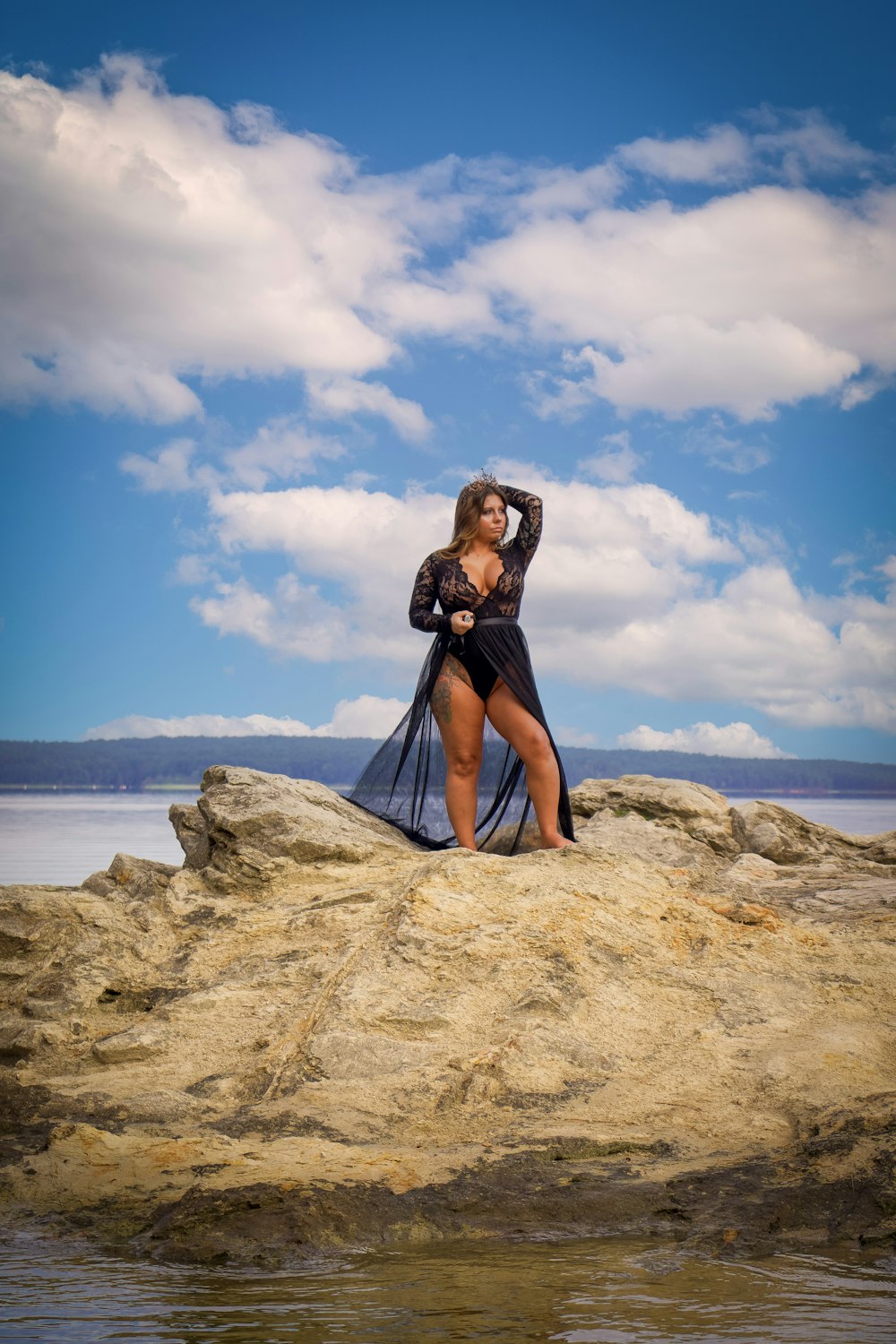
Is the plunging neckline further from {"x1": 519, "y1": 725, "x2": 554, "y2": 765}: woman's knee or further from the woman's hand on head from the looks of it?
{"x1": 519, "y1": 725, "x2": 554, "y2": 765}: woman's knee

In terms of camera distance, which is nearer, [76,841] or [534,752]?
[534,752]

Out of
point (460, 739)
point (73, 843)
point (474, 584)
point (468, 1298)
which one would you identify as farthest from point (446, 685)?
point (73, 843)

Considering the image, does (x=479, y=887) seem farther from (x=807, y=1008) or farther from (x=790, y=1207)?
(x=790, y=1207)

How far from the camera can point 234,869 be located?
19.3ft

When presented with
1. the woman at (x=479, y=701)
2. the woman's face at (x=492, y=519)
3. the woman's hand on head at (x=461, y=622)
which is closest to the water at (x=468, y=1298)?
the woman at (x=479, y=701)

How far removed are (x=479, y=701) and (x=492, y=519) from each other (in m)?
1.11

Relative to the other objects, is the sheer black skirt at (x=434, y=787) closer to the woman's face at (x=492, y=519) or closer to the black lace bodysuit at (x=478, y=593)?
the black lace bodysuit at (x=478, y=593)

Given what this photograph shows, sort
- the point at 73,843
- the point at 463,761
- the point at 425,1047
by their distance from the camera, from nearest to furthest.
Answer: the point at 425,1047 < the point at 463,761 < the point at 73,843

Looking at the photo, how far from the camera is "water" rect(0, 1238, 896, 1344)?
9.24 feet

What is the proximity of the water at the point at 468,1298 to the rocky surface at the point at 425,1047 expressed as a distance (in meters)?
0.13

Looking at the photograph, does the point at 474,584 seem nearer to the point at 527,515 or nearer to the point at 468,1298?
the point at 527,515

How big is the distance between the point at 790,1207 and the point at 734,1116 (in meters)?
0.57

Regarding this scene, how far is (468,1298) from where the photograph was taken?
299 centimetres

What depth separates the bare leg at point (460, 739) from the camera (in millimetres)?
6898
